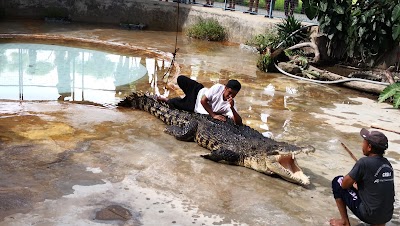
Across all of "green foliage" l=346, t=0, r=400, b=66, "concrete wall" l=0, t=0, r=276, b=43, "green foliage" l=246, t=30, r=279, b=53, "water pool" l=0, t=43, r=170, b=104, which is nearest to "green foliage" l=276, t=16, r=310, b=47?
"green foliage" l=246, t=30, r=279, b=53

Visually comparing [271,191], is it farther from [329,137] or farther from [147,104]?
[147,104]

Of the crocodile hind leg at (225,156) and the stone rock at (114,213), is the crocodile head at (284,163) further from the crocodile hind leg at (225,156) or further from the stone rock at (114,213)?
the stone rock at (114,213)

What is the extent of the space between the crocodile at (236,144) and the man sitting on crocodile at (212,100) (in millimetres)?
98

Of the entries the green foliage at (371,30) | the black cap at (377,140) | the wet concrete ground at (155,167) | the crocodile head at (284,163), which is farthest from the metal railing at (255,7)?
the black cap at (377,140)

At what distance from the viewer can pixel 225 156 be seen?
18.1 ft

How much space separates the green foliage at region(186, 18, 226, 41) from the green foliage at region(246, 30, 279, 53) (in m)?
0.96

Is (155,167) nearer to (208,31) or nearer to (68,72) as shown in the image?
(68,72)

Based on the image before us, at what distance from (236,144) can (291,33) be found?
7467 mm

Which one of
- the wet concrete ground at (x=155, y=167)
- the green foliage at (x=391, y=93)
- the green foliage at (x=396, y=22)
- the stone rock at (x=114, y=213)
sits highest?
the green foliage at (x=396, y=22)

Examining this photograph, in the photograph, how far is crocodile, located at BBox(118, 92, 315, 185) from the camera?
5.15 meters

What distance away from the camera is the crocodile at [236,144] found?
5.15 m

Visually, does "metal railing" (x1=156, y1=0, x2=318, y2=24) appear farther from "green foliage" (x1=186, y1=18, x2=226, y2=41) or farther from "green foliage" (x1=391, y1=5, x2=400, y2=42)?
"green foliage" (x1=391, y1=5, x2=400, y2=42)

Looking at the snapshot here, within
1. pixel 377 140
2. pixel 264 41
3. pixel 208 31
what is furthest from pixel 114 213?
pixel 208 31

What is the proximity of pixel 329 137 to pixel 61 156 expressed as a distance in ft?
12.1
